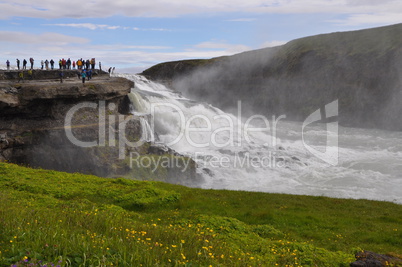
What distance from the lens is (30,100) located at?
104 feet

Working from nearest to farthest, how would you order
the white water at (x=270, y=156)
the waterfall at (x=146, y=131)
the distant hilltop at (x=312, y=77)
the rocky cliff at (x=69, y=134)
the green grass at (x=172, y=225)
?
the green grass at (x=172, y=225)
the rocky cliff at (x=69, y=134)
the white water at (x=270, y=156)
the waterfall at (x=146, y=131)
the distant hilltop at (x=312, y=77)

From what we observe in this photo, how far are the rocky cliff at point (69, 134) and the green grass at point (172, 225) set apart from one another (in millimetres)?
10093

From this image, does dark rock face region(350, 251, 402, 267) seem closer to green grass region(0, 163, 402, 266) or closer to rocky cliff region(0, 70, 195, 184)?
green grass region(0, 163, 402, 266)

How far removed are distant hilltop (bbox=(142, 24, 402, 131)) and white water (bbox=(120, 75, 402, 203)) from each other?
17.4 m

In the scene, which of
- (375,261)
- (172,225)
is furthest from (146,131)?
(375,261)

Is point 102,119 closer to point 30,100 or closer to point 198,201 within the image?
point 30,100

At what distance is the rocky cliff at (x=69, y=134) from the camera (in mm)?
31156

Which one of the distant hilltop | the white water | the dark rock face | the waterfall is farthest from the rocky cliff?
the distant hilltop

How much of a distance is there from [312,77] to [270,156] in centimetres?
5462

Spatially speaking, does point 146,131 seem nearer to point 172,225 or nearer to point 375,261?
point 172,225

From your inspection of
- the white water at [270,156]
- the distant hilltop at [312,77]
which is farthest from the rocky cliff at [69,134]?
the distant hilltop at [312,77]

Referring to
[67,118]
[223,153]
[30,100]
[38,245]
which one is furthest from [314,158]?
[38,245]

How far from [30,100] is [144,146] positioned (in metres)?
12.1

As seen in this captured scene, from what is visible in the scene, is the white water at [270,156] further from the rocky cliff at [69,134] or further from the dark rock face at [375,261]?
the dark rock face at [375,261]
